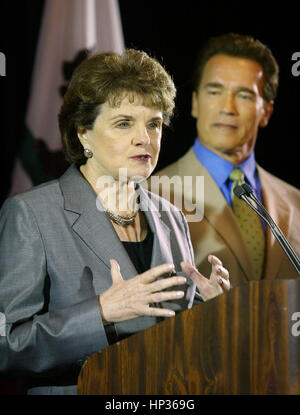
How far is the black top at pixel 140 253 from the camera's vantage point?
6.61 ft

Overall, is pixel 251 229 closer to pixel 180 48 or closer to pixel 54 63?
pixel 180 48

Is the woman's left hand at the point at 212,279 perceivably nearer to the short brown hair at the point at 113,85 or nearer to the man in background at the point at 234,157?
the short brown hair at the point at 113,85

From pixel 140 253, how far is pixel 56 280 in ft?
1.29

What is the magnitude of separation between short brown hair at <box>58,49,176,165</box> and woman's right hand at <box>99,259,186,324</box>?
2.46 ft

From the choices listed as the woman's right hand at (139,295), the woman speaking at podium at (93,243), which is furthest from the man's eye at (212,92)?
the woman's right hand at (139,295)

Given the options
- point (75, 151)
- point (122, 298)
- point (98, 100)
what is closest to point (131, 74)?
point (98, 100)

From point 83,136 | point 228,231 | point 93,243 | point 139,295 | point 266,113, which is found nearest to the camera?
point 139,295

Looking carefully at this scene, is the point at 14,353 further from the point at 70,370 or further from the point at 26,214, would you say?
the point at 26,214

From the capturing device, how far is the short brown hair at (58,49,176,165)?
76.7 inches

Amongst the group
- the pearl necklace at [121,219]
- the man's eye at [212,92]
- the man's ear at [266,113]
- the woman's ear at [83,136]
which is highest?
the man's eye at [212,92]

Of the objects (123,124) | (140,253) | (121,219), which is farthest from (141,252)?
(123,124)

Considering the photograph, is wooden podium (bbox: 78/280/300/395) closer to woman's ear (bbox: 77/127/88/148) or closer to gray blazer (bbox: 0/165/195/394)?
gray blazer (bbox: 0/165/195/394)

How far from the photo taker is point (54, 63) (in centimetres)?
268

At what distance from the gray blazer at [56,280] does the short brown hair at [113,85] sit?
0.24 metres
